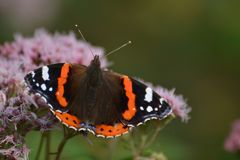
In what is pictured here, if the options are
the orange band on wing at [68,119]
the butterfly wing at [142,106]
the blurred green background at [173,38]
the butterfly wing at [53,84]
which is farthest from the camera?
the blurred green background at [173,38]

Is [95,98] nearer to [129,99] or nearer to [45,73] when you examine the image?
[129,99]

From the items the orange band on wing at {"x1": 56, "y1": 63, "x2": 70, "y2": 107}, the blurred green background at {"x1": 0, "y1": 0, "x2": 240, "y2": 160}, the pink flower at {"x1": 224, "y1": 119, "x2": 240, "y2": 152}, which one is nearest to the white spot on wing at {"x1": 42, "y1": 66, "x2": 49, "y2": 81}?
the orange band on wing at {"x1": 56, "y1": 63, "x2": 70, "y2": 107}

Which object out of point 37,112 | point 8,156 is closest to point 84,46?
point 37,112

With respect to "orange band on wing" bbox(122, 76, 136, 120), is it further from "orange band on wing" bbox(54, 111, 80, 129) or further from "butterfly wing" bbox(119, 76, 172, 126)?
"orange band on wing" bbox(54, 111, 80, 129)

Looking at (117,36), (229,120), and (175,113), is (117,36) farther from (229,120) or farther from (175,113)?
(175,113)

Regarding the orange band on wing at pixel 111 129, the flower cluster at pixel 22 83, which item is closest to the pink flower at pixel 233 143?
the flower cluster at pixel 22 83

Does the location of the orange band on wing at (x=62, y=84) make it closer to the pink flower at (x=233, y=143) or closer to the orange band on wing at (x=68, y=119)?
the orange band on wing at (x=68, y=119)
